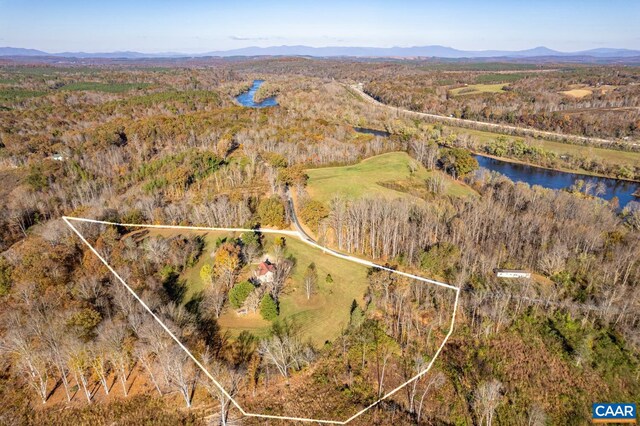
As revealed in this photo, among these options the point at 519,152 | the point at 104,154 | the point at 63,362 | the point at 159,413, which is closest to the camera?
the point at 159,413

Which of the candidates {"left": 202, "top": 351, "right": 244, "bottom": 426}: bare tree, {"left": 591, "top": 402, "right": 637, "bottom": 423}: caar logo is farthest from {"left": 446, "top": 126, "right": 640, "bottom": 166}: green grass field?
{"left": 202, "top": 351, "right": 244, "bottom": 426}: bare tree

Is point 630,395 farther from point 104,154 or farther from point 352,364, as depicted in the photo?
point 104,154

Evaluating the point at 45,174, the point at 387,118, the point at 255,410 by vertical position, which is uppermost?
the point at 387,118

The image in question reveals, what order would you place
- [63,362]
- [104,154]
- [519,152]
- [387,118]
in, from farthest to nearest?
[387,118] < [519,152] < [104,154] < [63,362]

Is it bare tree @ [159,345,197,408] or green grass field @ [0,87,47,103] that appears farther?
green grass field @ [0,87,47,103]

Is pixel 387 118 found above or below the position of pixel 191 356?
above

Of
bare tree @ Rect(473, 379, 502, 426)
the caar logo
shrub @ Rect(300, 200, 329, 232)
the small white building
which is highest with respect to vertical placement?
shrub @ Rect(300, 200, 329, 232)

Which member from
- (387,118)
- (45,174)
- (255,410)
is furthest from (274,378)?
(387,118)

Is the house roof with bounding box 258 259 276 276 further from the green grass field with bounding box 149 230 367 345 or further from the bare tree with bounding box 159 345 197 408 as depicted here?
the bare tree with bounding box 159 345 197 408
